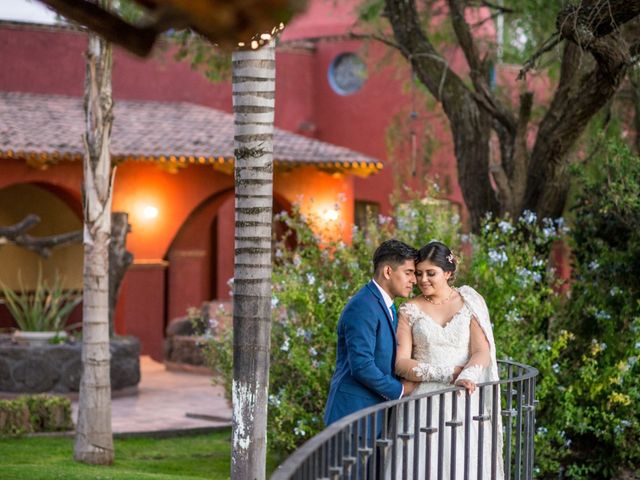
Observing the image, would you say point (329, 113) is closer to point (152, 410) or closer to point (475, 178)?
point (152, 410)

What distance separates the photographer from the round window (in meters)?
25.2

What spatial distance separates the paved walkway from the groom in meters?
7.36

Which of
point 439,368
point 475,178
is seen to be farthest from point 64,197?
point 439,368

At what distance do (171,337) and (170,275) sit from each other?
6.57 feet

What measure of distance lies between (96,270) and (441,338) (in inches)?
202

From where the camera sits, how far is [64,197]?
20.1m

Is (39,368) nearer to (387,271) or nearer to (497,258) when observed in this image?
(497,258)

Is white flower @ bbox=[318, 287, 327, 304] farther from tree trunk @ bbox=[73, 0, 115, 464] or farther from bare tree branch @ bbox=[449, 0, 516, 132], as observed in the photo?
bare tree branch @ bbox=[449, 0, 516, 132]

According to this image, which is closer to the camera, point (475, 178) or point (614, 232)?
point (614, 232)

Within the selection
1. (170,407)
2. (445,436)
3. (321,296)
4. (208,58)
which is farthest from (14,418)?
(445,436)

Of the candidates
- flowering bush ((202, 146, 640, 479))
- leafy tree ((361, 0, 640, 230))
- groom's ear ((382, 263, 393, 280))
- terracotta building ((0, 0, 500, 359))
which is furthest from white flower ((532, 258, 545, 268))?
terracotta building ((0, 0, 500, 359))

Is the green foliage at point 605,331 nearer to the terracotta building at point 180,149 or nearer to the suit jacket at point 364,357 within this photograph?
the suit jacket at point 364,357

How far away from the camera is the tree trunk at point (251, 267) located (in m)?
7.02

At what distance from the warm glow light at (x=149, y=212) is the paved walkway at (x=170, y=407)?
277 centimetres
